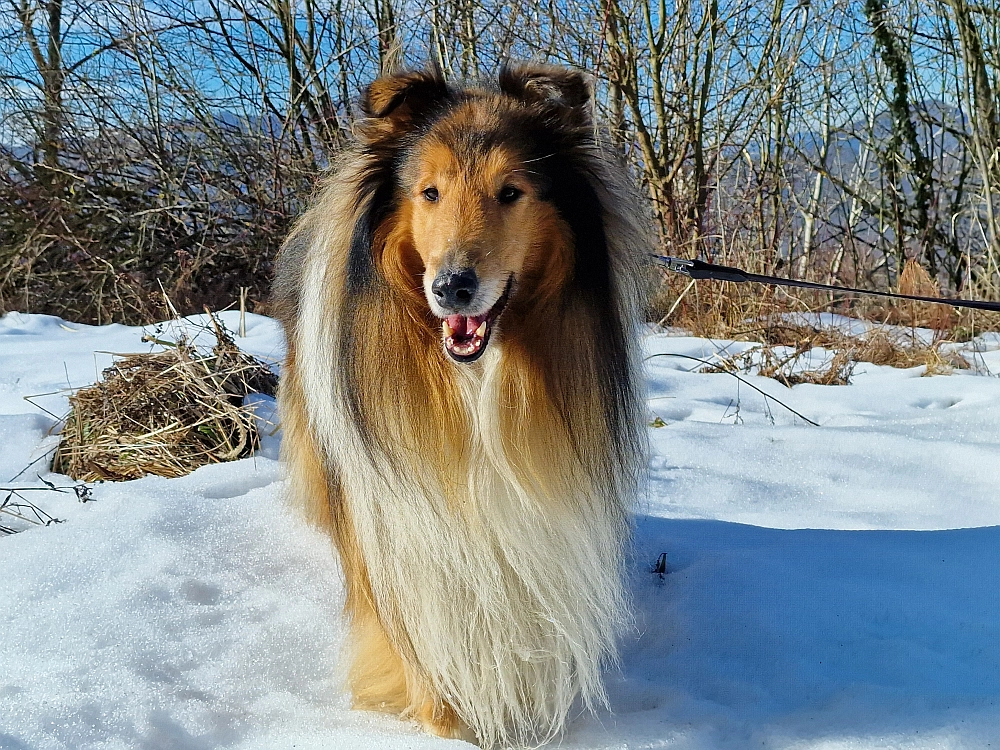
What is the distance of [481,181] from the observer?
2072 mm

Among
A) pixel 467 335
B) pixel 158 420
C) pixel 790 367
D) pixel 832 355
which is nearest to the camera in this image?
pixel 467 335

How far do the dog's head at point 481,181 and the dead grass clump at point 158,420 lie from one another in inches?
83.3

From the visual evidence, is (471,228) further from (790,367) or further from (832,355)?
(832,355)

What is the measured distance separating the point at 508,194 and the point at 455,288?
324 millimetres

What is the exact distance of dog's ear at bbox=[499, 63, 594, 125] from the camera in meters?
2.27

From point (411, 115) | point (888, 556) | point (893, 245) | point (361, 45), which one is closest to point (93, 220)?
point (361, 45)

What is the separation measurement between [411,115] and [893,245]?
10924 millimetres

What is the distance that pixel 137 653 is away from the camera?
7.32 ft

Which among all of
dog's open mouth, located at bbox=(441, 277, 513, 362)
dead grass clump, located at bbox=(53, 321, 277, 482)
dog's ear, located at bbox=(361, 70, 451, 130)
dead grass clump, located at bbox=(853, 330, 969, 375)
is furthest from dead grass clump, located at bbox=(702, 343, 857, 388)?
dog's open mouth, located at bbox=(441, 277, 513, 362)

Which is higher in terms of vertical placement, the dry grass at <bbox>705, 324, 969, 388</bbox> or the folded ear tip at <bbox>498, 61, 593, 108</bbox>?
the folded ear tip at <bbox>498, 61, 593, 108</bbox>

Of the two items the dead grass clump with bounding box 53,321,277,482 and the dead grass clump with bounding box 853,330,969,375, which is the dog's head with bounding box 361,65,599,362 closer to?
the dead grass clump with bounding box 53,321,277,482

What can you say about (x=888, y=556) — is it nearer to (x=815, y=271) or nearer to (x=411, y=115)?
(x=411, y=115)

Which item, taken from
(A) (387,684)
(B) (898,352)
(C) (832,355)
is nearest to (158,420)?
(A) (387,684)

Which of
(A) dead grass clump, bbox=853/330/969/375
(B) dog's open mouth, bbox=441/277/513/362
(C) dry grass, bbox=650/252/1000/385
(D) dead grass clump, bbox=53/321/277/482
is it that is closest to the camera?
(B) dog's open mouth, bbox=441/277/513/362
